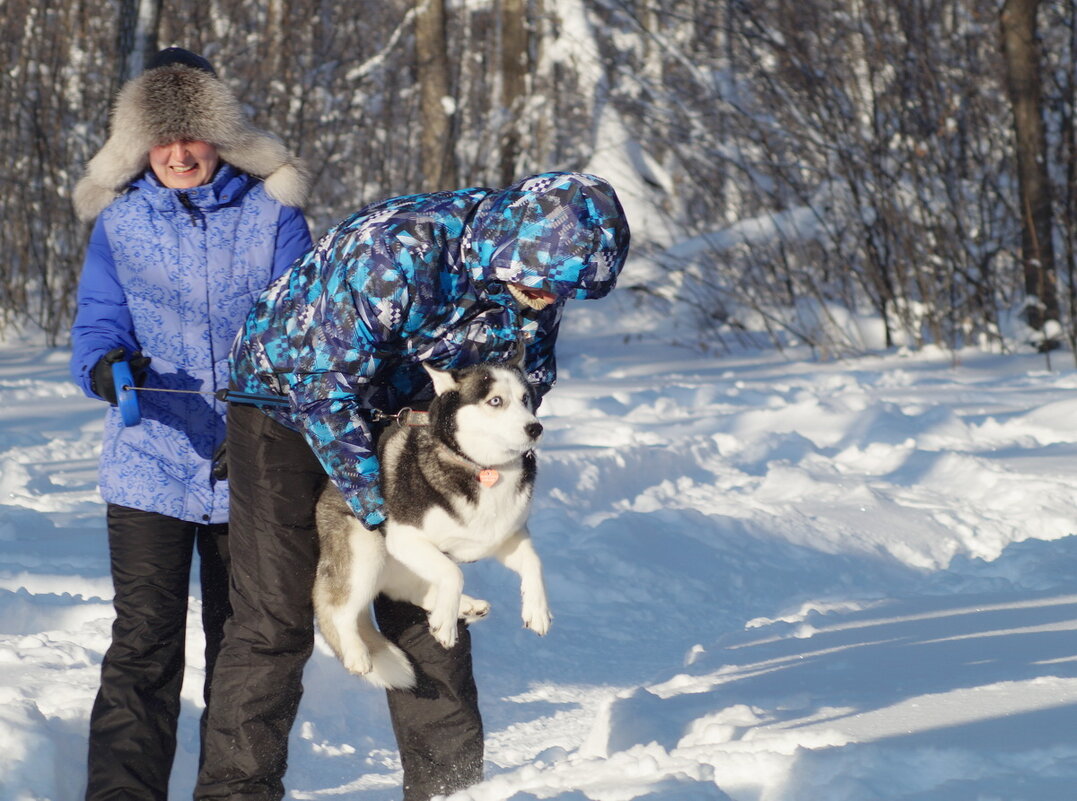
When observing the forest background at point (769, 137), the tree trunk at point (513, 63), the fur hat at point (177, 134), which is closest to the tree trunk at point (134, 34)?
the forest background at point (769, 137)

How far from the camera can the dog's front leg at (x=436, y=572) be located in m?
2.68

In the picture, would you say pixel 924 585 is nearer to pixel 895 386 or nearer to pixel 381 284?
pixel 381 284

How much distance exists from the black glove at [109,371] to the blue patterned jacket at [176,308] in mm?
41

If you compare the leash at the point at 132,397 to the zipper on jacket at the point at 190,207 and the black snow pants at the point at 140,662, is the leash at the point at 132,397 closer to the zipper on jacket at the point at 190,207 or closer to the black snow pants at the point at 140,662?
the black snow pants at the point at 140,662

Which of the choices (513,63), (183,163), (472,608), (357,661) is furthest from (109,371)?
(513,63)

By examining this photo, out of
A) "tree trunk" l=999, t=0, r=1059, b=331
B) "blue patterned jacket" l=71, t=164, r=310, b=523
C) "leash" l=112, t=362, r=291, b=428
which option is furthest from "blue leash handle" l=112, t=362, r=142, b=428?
"tree trunk" l=999, t=0, r=1059, b=331

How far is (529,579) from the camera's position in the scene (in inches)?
109

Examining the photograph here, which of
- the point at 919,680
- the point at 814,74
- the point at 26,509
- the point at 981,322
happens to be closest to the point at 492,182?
the point at 814,74

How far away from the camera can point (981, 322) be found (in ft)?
37.4

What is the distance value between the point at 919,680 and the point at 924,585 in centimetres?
204

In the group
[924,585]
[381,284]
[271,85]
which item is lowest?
[924,585]

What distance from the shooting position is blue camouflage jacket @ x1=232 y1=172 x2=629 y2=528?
2.36m

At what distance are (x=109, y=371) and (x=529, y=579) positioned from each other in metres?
1.15

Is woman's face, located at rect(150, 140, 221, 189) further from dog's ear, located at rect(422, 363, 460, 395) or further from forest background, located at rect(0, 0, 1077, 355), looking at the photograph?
forest background, located at rect(0, 0, 1077, 355)
